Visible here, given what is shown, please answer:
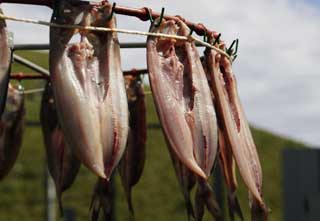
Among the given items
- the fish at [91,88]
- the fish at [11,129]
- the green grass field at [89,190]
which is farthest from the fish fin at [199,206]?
the green grass field at [89,190]

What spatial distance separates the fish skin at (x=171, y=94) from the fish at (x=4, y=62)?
1.07 feet

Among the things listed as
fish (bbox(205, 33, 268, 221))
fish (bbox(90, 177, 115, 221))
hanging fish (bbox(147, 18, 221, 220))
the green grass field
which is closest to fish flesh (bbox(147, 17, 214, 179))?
hanging fish (bbox(147, 18, 221, 220))

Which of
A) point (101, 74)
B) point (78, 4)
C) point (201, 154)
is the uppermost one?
point (78, 4)

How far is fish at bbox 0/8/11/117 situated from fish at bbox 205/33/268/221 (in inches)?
21.1

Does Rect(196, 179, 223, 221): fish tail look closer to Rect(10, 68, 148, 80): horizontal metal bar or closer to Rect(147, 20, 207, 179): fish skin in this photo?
Rect(147, 20, 207, 179): fish skin

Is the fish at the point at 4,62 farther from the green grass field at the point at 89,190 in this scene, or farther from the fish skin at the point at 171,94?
the green grass field at the point at 89,190

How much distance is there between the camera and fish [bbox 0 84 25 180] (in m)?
3.02

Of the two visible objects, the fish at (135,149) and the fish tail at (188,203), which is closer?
the fish tail at (188,203)

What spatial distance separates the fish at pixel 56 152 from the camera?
2727 mm

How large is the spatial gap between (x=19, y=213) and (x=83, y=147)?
54.4ft

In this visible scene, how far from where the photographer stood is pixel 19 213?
1797 cm

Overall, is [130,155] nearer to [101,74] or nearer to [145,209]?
[101,74]

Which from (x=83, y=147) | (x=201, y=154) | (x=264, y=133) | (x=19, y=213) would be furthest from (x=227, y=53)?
(x=264, y=133)

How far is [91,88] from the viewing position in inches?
72.8
